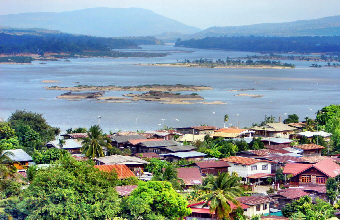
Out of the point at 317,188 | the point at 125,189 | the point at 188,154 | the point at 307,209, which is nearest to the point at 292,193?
the point at 317,188

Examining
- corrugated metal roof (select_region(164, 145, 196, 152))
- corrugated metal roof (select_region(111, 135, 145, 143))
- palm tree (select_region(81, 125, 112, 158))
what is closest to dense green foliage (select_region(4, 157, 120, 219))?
palm tree (select_region(81, 125, 112, 158))

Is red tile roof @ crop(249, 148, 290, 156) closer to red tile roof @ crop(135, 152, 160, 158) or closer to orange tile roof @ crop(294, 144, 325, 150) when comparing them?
orange tile roof @ crop(294, 144, 325, 150)

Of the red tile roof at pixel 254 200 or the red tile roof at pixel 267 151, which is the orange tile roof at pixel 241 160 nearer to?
the red tile roof at pixel 267 151

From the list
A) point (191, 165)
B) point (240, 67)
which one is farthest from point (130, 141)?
point (240, 67)

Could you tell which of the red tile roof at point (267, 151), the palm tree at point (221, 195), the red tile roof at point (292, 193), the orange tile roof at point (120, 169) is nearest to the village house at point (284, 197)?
the red tile roof at point (292, 193)

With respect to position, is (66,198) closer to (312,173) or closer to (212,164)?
(212,164)

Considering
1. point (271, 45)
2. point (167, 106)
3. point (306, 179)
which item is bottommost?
point (271, 45)

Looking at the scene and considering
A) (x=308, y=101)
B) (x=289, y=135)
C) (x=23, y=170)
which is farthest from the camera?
(x=308, y=101)

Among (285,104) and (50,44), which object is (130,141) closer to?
(285,104)
